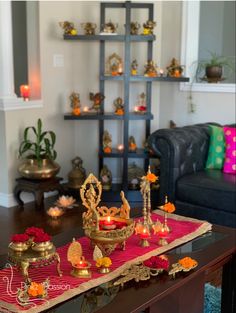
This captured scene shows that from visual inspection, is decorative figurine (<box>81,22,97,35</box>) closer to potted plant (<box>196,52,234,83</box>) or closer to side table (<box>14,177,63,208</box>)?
potted plant (<box>196,52,234,83</box>)

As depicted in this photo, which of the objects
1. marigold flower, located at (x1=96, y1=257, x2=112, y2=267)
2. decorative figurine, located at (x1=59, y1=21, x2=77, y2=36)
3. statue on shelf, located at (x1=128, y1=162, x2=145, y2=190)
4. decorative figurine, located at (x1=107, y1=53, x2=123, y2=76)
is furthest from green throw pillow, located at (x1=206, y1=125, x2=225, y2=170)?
marigold flower, located at (x1=96, y1=257, x2=112, y2=267)

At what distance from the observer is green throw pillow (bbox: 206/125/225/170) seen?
3.88 m

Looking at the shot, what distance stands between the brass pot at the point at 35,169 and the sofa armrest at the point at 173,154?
994mm

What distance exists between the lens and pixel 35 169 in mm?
4133

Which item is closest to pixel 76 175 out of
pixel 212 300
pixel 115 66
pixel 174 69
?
pixel 115 66

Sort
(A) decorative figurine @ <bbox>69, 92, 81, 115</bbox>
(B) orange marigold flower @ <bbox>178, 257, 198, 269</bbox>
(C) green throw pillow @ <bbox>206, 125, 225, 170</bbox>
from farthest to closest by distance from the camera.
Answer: (A) decorative figurine @ <bbox>69, 92, 81, 115</bbox>
(C) green throw pillow @ <bbox>206, 125, 225, 170</bbox>
(B) orange marigold flower @ <bbox>178, 257, 198, 269</bbox>

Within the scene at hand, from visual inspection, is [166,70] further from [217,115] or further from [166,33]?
[217,115]

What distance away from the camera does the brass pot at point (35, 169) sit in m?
4.14

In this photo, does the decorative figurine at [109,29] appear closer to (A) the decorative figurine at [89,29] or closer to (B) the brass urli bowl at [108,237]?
(A) the decorative figurine at [89,29]

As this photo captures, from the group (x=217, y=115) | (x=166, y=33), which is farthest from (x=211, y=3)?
(x=217, y=115)

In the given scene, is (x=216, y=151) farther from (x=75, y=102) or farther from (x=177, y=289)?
(x=177, y=289)

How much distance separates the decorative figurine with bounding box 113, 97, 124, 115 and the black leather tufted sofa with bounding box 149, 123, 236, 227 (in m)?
0.80

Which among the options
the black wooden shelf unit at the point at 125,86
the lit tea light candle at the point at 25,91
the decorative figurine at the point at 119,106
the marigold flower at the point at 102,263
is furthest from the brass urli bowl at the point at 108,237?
the lit tea light candle at the point at 25,91

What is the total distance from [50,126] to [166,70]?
121cm
